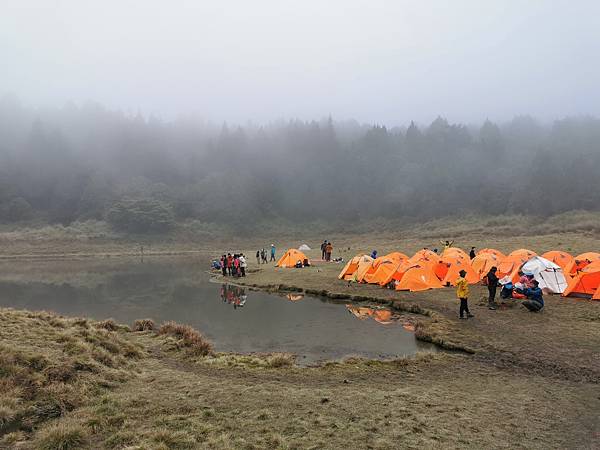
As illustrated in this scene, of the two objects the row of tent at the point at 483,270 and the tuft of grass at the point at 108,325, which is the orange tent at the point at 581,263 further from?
the tuft of grass at the point at 108,325

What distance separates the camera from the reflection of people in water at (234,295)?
24478 millimetres

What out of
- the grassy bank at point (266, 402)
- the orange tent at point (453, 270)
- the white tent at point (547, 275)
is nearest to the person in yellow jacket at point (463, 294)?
the grassy bank at point (266, 402)

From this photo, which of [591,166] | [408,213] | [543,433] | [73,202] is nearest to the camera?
[543,433]

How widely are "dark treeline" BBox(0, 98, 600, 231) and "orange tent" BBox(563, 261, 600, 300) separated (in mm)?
73575

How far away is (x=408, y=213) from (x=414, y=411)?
335 feet

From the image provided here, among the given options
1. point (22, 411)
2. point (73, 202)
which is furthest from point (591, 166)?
point (73, 202)

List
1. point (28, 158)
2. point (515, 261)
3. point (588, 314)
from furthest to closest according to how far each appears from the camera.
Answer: point (28, 158), point (515, 261), point (588, 314)

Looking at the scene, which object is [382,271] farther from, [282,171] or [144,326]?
[282,171]

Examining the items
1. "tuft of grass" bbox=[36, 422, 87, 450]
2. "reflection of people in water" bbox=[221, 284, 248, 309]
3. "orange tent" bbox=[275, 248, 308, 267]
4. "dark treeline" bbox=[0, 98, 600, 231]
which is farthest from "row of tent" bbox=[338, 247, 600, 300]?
"dark treeline" bbox=[0, 98, 600, 231]

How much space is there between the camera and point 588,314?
16.8 metres

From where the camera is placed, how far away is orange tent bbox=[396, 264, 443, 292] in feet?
79.9

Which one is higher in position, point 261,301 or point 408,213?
point 408,213

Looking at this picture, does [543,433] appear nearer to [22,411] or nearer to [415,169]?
[22,411]

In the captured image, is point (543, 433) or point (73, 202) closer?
point (543, 433)
